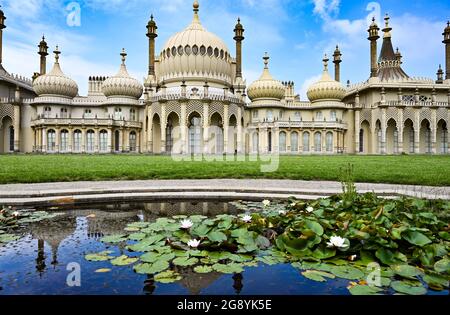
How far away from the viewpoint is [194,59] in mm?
38500

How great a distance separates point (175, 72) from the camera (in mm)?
39031

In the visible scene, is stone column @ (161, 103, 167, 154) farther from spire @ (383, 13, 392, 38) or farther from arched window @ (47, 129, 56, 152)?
spire @ (383, 13, 392, 38)

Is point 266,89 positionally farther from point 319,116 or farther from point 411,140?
point 411,140

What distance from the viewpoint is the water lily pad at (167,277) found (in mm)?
2994

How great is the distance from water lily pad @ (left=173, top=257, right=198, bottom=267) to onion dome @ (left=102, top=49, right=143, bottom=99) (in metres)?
39.6

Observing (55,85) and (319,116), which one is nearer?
(55,85)

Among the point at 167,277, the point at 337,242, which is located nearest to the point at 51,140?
the point at 167,277

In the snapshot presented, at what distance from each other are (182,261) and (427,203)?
15.6 feet

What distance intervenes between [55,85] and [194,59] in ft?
57.5

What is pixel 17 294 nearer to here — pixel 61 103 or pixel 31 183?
pixel 31 183

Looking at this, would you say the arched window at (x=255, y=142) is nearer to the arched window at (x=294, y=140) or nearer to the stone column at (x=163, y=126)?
the arched window at (x=294, y=140)

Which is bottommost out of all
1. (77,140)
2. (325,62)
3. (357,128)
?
(77,140)

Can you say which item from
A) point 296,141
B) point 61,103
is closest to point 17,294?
point 296,141

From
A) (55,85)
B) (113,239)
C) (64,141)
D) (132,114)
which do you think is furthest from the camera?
(132,114)
